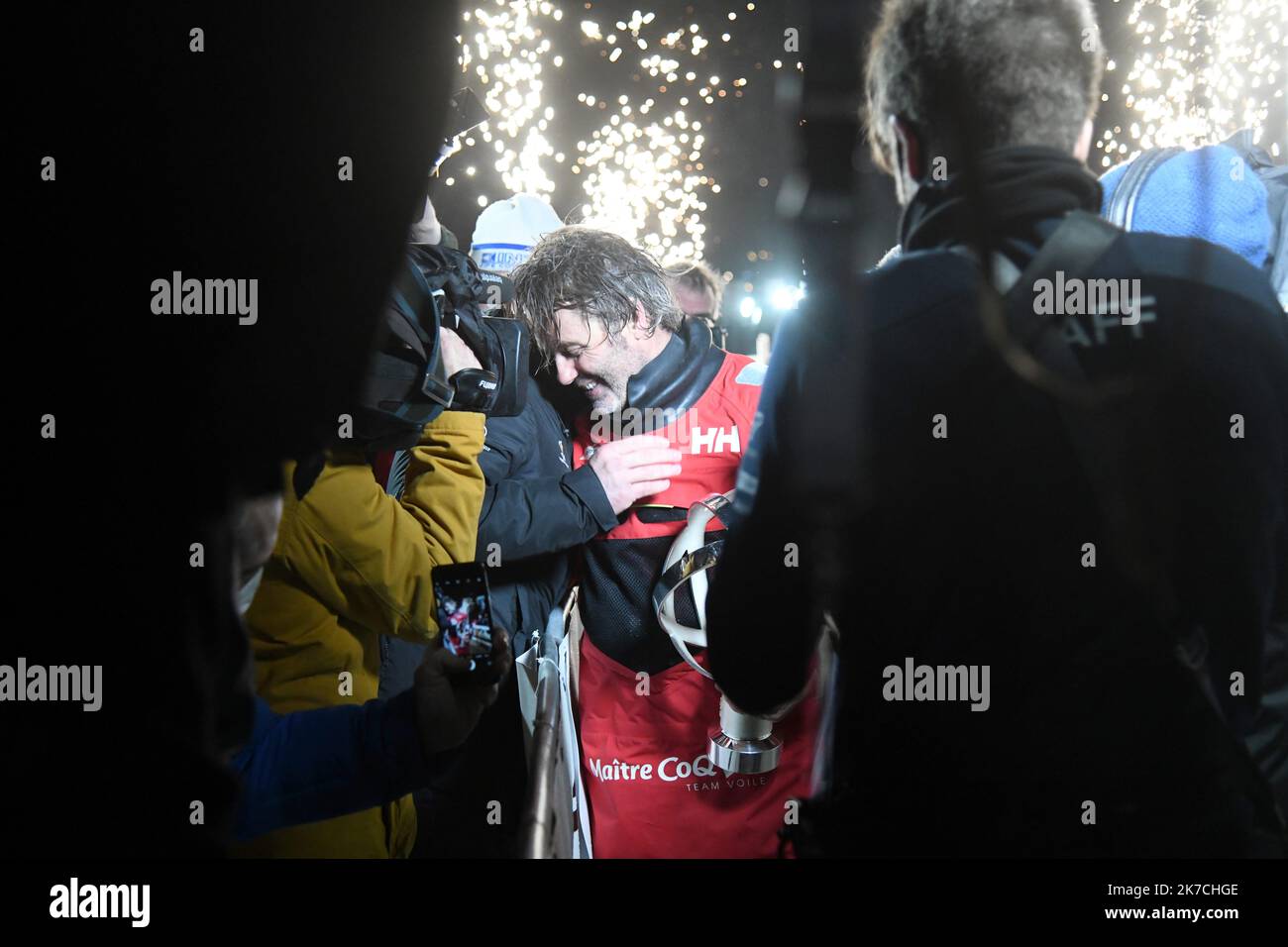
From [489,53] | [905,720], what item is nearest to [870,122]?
[489,53]

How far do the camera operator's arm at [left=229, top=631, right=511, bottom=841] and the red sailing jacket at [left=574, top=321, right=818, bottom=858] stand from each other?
0.46 m

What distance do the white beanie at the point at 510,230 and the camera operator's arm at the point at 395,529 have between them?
437 millimetres

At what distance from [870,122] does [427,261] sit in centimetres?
65

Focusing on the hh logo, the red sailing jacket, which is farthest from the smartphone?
the hh logo

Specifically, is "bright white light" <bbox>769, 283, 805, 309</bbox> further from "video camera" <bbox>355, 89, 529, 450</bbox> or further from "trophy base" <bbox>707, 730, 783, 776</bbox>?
"trophy base" <bbox>707, 730, 783, 776</bbox>

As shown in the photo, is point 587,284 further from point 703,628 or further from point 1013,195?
point 1013,195

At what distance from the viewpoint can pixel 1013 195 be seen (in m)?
0.95

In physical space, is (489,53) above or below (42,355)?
above

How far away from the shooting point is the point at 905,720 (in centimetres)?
107

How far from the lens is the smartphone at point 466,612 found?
3.58ft

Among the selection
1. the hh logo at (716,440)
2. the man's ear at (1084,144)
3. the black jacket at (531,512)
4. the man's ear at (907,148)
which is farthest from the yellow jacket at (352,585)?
the man's ear at (1084,144)
